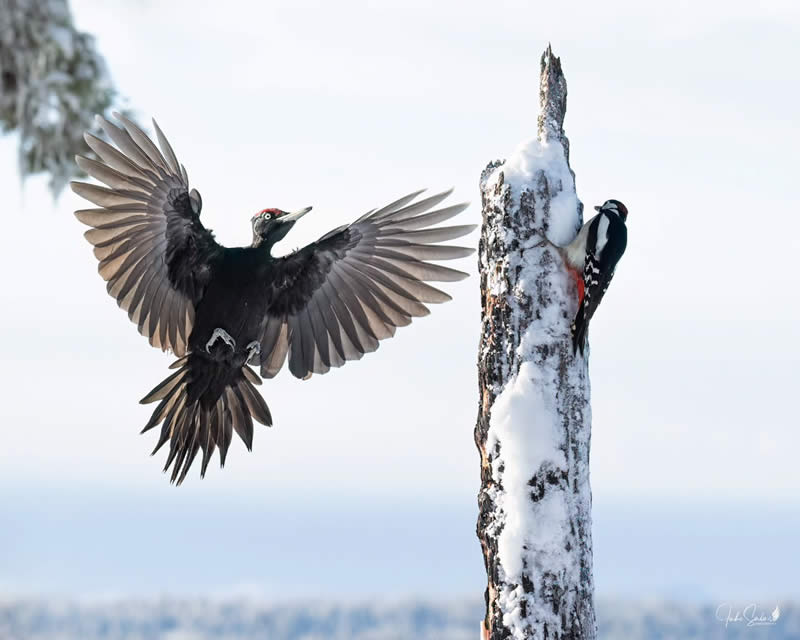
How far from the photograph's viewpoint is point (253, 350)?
6.08 metres

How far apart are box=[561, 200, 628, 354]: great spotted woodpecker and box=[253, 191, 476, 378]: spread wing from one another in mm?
1777

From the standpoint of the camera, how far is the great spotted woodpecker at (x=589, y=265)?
14.1 feet

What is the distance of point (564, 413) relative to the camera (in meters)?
4.24

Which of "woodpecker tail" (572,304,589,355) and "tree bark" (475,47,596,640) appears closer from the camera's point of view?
"tree bark" (475,47,596,640)

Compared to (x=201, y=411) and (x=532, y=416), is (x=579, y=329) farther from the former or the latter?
(x=201, y=411)

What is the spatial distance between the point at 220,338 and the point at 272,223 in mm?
737

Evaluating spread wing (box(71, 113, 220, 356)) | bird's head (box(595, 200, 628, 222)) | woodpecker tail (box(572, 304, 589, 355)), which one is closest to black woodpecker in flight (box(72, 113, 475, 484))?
spread wing (box(71, 113, 220, 356))

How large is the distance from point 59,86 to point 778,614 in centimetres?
623

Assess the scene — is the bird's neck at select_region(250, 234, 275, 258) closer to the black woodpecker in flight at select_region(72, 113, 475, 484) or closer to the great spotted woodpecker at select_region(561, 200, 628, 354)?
the black woodpecker in flight at select_region(72, 113, 475, 484)

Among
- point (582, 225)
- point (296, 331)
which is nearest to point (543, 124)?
point (582, 225)

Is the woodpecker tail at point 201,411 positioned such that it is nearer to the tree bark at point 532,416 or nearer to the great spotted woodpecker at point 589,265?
the tree bark at point 532,416

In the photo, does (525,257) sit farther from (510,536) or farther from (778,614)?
(778,614)

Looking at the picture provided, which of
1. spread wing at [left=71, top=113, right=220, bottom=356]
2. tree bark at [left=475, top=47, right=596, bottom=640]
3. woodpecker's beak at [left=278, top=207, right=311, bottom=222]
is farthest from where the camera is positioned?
woodpecker's beak at [left=278, top=207, right=311, bottom=222]

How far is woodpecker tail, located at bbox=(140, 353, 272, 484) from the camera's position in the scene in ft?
19.1
